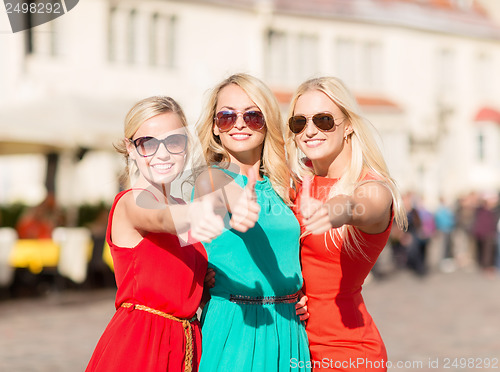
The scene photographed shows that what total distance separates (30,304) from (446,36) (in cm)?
2554

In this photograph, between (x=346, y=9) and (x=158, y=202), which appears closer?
(x=158, y=202)

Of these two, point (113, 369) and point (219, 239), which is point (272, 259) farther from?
point (113, 369)

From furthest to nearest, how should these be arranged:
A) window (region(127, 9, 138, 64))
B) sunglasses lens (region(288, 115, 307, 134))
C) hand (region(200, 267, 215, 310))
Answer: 1. window (region(127, 9, 138, 64))
2. sunglasses lens (region(288, 115, 307, 134))
3. hand (region(200, 267, 215, 310))

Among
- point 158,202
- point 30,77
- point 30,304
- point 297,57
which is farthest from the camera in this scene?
point 297,57

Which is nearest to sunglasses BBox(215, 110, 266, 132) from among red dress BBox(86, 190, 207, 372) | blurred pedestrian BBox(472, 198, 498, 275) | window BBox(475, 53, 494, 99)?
red dress BBox(86, 190, 207, 372)

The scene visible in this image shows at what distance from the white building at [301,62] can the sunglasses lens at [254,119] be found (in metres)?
8.10

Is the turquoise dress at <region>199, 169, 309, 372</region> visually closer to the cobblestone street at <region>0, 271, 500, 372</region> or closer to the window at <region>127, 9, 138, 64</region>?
the cobblestone street at <region>0, 271, 500, 372</region>

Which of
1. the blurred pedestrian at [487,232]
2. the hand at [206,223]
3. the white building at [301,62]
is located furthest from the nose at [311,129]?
the blurred pedestrian at [487,232]

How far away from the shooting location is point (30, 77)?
19.5 m

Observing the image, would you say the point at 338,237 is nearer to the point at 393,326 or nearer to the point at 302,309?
the point at 302,309

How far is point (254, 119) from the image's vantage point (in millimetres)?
2461

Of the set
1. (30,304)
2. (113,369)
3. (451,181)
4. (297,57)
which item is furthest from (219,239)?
(451,181)

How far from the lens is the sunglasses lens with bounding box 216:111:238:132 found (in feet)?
8.06

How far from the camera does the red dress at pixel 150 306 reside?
7.26 ft
